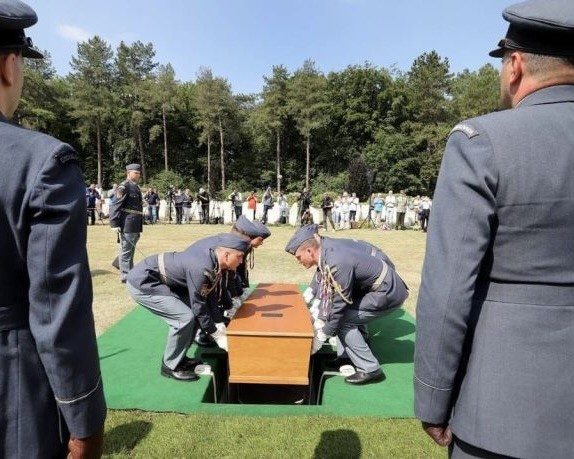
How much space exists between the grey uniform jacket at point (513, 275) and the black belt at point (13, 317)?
1.05m

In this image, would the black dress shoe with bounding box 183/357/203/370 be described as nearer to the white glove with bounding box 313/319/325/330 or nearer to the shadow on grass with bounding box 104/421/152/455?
the shadow on grass with bounding box 104/421/152/455

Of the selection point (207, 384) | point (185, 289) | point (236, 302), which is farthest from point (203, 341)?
point (207, 384)

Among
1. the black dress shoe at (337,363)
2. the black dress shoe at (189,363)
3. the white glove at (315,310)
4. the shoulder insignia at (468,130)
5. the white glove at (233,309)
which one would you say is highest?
the shoulder insignia at (468,130)

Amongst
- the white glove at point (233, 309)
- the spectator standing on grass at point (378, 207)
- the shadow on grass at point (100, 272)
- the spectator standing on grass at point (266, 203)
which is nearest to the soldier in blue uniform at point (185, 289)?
the white glove at point (233, 309)

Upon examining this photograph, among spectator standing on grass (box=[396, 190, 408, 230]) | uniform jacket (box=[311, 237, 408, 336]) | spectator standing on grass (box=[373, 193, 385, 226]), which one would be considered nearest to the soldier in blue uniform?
uniform jacket (box=[311, 237, 408, 336])

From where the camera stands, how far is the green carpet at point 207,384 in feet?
11.1

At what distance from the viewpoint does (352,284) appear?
3.96 meters

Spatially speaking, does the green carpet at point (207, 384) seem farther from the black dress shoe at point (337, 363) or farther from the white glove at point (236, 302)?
the white glove at point (236, 302)

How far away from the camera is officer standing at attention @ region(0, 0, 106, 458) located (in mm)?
1127

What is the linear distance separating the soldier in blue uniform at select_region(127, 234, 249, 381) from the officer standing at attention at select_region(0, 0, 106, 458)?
102 inches

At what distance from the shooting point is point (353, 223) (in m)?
18.2

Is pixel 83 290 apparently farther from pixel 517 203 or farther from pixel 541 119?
pixel 541 119

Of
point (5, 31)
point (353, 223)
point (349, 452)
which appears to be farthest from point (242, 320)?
point (353, 223)

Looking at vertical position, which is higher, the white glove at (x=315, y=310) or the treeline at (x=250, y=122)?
the treeline at (x=250, y=122)
